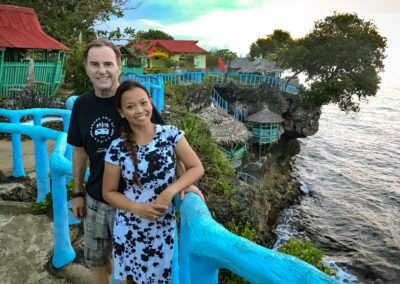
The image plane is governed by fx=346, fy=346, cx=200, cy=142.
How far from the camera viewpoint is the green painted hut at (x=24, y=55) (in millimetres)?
12984

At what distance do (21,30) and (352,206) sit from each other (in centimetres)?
1876

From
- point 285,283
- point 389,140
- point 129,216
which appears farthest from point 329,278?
point 389,140

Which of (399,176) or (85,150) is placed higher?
(85,150)

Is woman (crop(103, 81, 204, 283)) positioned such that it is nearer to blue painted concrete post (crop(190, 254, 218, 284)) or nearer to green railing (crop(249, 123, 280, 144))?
blue painted concrete post (crop(190, 254, 218, 284))

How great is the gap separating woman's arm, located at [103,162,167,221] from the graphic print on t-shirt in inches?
11.8

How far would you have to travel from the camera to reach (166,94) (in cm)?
2025

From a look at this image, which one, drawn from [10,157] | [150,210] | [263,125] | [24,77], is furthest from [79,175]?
[263,125]

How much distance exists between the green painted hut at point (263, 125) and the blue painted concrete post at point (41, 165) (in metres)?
21.7

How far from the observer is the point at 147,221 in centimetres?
188

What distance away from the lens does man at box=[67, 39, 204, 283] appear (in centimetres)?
213

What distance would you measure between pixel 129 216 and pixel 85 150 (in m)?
0.66

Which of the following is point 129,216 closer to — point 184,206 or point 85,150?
point 184,206

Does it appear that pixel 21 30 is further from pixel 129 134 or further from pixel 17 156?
pixel 129 134

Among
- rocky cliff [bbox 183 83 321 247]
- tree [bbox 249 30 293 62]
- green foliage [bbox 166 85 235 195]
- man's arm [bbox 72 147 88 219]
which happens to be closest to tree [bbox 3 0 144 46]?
rocky cliff [bbox 183 83 321 247]
